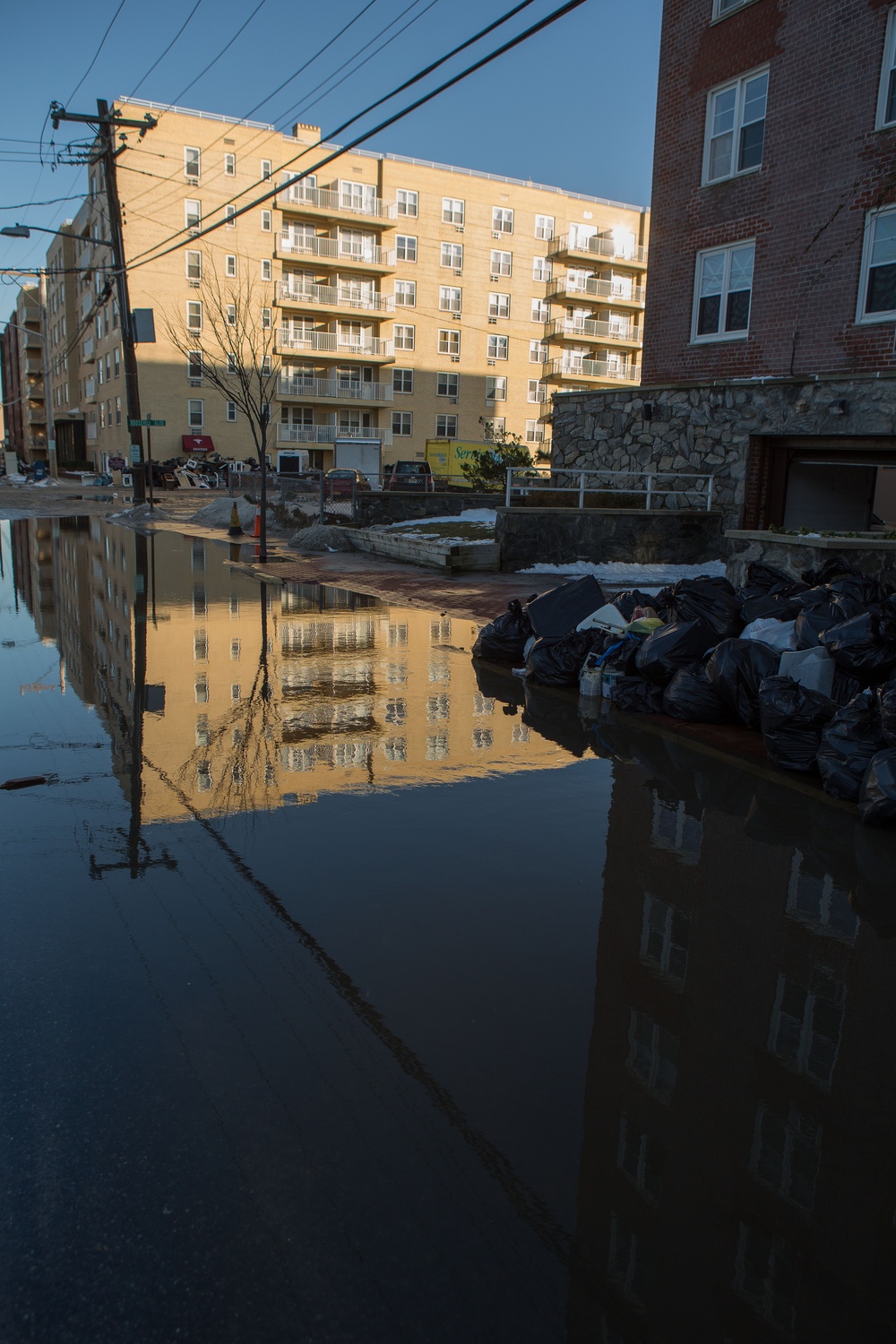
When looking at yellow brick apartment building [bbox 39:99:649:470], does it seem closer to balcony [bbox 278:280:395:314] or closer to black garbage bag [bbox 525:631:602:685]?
balcony [bbox 278:280:395:314]

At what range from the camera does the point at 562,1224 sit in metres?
2.48

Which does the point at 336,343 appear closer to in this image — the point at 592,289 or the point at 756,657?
the point at 592,289

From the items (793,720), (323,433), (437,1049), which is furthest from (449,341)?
(437,1049)

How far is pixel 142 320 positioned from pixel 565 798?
1113 inches

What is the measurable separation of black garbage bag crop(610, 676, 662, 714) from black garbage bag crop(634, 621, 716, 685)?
95 mm

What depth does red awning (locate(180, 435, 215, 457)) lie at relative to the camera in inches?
1922

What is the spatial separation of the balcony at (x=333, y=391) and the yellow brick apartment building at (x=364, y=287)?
0.30 feet

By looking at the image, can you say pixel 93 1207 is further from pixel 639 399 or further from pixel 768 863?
pixel 639 399

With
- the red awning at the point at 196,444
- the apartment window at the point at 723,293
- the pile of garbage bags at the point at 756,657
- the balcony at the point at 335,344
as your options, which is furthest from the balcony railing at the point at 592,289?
the pile of garbage bags at the point at 756,657

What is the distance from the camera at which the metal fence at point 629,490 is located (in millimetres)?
16953

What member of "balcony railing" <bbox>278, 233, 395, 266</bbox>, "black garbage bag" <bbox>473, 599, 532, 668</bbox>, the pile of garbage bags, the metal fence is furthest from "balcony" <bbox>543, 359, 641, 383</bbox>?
the pile of garbage bags

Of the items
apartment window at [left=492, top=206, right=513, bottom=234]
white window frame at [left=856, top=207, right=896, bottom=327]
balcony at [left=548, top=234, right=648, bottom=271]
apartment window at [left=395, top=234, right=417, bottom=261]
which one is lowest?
white window frame at [left=856, top=207, right=896, bottom=327]

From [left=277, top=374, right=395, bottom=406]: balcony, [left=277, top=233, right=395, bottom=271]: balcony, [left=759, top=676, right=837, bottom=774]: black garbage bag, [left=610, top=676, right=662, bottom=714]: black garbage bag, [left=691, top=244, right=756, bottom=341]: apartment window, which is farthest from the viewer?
[left=277, top=374, right=395, bottom=406]: balcony

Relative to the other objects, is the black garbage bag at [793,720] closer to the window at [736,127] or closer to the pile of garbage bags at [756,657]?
the pile of garbage bags at [756,657]
